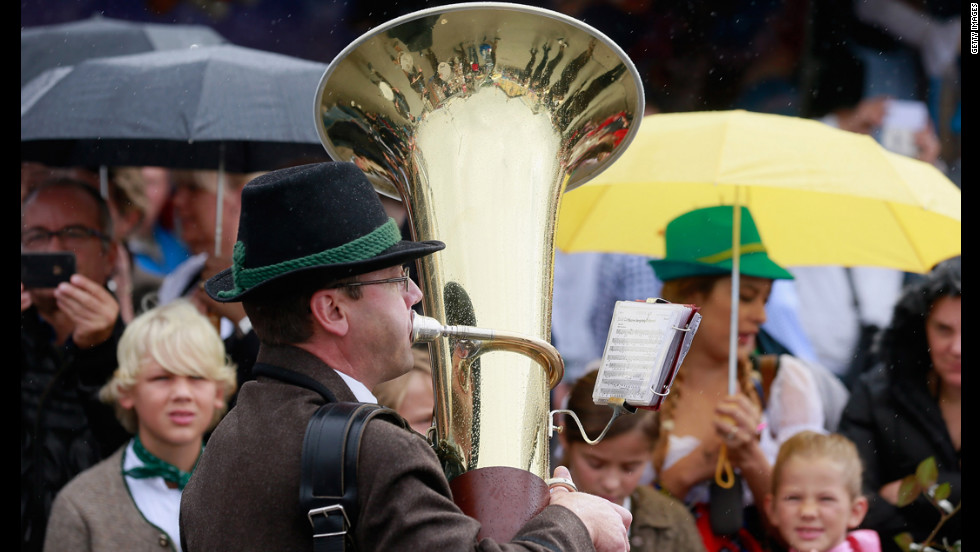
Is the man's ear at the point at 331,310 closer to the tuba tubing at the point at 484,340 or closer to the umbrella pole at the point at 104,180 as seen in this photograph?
the tuba tubing at the point at 484,340

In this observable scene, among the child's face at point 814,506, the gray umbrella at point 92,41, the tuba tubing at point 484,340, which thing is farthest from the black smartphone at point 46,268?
the child's face at point 814,506

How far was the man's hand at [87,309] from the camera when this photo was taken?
3740 mm

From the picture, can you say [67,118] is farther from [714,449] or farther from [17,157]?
[714,449]

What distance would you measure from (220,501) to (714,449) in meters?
2.32

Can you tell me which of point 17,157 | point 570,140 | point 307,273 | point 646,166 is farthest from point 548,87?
point 17,157

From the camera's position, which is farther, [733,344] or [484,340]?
[733,344]

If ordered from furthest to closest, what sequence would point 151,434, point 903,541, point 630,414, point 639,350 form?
point 903,541 < point 151,434 < point 630,414 < point 639,350

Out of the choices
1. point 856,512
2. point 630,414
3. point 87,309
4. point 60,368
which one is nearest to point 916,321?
point 856,512

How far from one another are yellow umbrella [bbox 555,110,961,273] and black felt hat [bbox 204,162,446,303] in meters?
1.67

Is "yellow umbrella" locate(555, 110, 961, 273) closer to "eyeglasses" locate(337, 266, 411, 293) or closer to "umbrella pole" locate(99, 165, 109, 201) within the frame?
"eyeglasses" locate(337, 266, 411, 293)

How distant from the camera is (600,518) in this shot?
1825 mm

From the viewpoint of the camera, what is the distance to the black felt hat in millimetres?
1769

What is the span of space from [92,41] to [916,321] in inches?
156

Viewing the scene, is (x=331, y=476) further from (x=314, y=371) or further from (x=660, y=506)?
(x=660, y=506)
